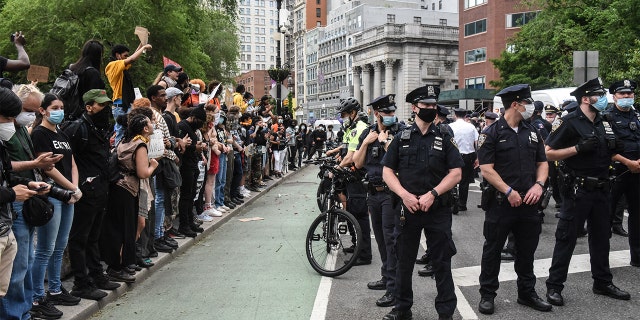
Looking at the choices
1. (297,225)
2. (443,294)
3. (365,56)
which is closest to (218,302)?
(443,294)

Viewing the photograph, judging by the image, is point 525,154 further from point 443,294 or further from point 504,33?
point 504,33

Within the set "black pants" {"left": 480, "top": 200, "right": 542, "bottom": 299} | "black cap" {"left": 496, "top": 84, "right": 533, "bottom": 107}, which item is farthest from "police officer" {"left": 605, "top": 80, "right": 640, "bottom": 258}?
"black pants" {"left": 480, "top": 200, "right": 542, "bottom": 299}

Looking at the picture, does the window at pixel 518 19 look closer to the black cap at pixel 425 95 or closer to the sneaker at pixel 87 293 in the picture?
the black cap at pixel 425 95

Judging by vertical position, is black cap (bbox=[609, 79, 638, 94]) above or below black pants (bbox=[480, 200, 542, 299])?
above

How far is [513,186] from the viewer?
595 centimetres

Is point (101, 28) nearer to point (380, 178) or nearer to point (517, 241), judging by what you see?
point (380, 178)

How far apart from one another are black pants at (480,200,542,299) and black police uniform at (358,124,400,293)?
962 mm

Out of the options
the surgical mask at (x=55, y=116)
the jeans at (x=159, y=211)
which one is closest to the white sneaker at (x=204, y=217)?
the jeans at (x=159, y=211)

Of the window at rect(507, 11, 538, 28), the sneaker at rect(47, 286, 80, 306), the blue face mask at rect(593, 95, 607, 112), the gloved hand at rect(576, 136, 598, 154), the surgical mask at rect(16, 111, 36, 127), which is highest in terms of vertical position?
the window at rect(507, 11, 538, 28)

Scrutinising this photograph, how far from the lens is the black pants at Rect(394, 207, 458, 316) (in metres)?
5.39

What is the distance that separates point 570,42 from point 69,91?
2811 cm

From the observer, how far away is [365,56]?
118812 millimetres

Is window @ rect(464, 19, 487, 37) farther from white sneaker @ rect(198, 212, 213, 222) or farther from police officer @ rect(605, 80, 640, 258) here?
police officer @ rect(605, 80, 640, 258)

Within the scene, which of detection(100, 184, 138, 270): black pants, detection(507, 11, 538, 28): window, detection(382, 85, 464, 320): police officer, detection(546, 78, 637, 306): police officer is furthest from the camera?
detection(507, 11, 538, 28): window
